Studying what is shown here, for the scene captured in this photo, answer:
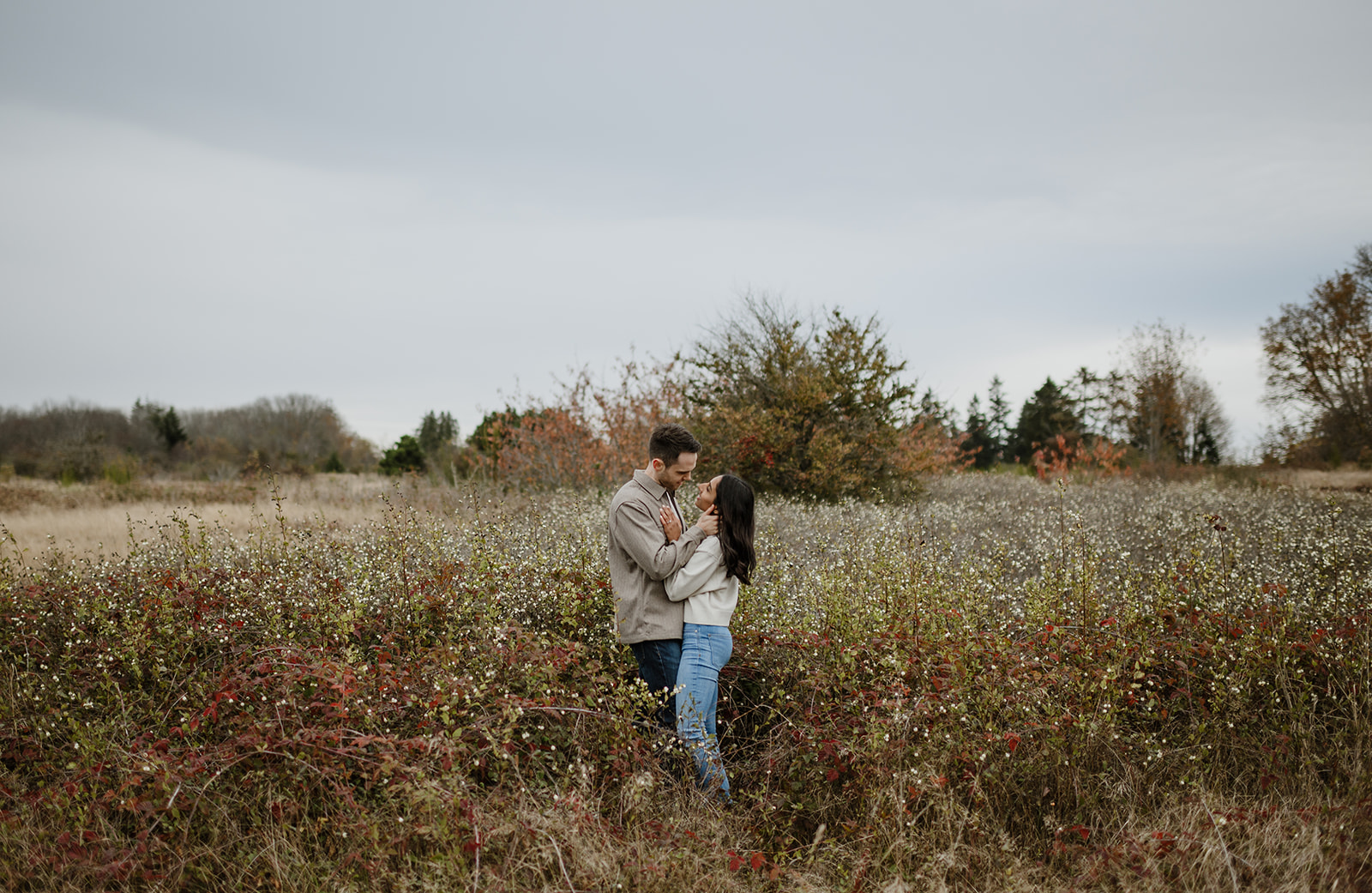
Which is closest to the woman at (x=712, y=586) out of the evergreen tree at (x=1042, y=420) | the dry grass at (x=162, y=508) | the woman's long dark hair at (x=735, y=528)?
the woman's long dark hair at (x=735, y=528)

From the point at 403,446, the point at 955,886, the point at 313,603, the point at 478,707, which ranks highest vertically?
the point at 403,446

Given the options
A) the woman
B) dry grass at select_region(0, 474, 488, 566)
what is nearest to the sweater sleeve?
the woman

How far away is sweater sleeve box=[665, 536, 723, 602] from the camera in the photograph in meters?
3.68

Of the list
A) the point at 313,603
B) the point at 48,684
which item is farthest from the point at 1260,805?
the point at 48,684

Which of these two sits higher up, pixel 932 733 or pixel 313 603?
pixel 313 603

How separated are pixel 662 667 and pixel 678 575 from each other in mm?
505

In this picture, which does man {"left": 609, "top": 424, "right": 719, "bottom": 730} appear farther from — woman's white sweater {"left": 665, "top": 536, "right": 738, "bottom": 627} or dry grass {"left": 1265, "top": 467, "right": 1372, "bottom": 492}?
dry grass {"left": 1265, "top": 467, "right": 1372, "bottom": 492}

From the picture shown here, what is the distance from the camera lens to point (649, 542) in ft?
12.1

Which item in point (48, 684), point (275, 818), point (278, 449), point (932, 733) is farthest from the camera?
point (278, 449)

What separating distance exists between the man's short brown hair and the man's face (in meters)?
0.02

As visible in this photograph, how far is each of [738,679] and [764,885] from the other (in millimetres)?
1538

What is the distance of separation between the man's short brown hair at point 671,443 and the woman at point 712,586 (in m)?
0.23

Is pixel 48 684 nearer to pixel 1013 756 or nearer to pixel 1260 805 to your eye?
pixel 1013 756

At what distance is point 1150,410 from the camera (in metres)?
28.0
